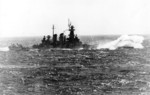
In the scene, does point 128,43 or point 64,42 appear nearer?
point 64,42

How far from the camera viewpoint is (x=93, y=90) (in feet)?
79.8

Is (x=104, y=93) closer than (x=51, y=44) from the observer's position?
Yes

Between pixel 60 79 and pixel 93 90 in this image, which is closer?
pixel 93 90

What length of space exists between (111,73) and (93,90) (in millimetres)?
8794

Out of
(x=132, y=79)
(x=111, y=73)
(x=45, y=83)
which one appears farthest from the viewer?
(x=111, y=73)

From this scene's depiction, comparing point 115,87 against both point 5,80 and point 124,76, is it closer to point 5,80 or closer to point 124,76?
point 124,76

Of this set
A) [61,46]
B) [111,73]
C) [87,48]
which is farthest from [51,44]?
[111,73]

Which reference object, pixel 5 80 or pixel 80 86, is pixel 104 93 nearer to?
pixel 80 86

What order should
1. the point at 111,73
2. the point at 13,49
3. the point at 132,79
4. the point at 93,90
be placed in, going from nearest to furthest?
A: the point at 93,90
the point at 132,79
the point at 111,73
the point at 13,49

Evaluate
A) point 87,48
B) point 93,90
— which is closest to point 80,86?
point 93,90

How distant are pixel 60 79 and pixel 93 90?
234 inches

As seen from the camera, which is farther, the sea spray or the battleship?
the sea spray

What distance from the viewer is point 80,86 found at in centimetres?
2588

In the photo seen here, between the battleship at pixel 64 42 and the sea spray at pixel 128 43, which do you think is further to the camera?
the sea spray at pixel 128 43
